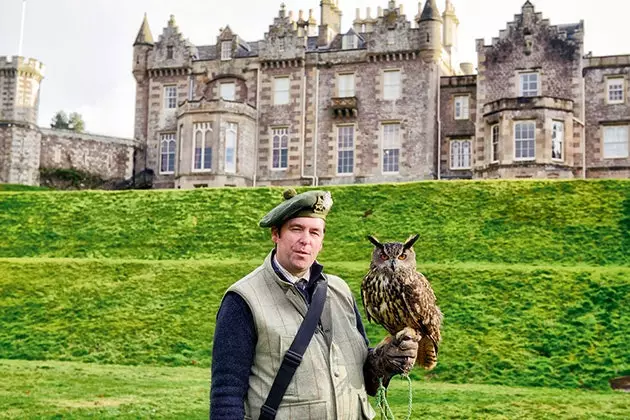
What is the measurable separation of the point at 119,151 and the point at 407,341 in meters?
43.6

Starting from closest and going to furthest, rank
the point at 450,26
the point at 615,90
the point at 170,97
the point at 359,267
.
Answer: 1. the point at 359,267
2. the point at 615,90
3. the point at 170,97
4. the point at 450,26

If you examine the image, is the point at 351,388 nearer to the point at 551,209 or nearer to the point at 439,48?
the point at 551,209

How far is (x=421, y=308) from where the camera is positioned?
424 centimetres

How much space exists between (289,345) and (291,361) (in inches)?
4.3

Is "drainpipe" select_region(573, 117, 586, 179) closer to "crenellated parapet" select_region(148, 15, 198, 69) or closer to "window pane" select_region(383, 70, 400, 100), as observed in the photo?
"window pane" select_region(383, 70, 400, 100)

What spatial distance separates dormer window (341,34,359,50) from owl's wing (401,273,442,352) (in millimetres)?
40389

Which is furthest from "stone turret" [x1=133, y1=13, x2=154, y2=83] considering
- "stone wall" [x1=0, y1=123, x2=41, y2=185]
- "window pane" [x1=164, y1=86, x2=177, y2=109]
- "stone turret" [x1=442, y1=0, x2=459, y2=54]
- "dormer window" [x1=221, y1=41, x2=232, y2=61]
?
"stone turret" [x1=442, y1=0, x2=459, y2=54]

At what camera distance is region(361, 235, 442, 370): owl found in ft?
13.9

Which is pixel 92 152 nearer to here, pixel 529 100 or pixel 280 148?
pixel 280 148

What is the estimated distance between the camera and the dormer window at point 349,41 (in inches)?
1716

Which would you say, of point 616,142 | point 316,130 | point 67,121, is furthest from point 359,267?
point 67,121

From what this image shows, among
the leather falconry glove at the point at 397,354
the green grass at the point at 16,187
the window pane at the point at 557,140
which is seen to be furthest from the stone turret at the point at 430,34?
the leather falconry glove at the point at 397,354

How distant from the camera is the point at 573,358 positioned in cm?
1379

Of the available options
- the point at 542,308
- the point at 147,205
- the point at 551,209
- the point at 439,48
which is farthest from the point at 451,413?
the point at 439,48
